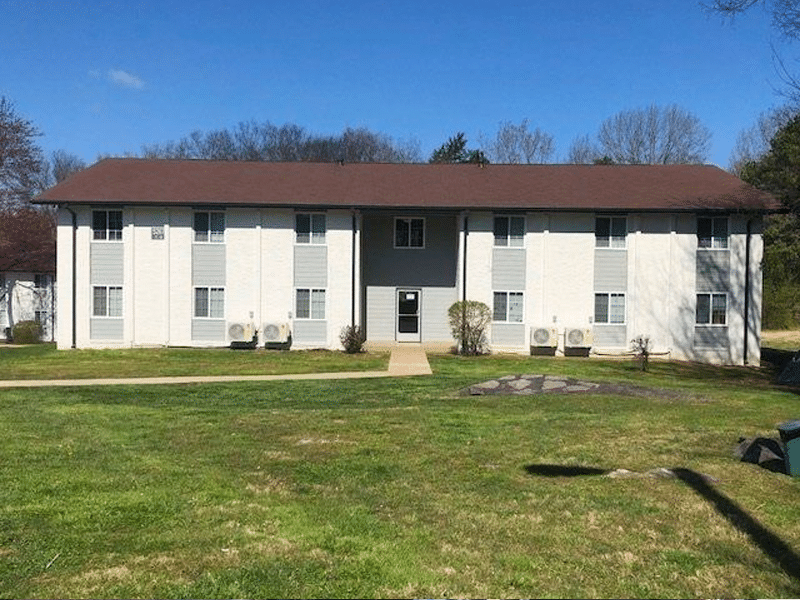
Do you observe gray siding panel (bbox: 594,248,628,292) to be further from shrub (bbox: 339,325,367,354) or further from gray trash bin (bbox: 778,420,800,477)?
gray trash bin (bbox: 778,420,800,477)

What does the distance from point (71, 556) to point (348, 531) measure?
6.53ft

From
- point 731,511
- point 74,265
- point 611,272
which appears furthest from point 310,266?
point 731,511

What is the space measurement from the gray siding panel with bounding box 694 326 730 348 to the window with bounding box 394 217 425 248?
1114 centimetres

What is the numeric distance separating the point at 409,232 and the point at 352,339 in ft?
18.0

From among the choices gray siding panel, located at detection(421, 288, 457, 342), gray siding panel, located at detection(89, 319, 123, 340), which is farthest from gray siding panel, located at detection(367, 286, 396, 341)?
gray siding panel, located at detection(89, 319, 123, 340)

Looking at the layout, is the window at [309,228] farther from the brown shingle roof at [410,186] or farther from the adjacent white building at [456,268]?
the brown shingle roof at [410,186]

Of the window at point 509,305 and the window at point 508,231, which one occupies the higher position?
the window at point 508,231

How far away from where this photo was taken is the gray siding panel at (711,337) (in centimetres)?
2547

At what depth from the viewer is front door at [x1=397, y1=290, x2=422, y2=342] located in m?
28.1

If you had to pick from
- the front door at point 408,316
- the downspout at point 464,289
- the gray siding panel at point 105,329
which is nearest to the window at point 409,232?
the front door at point 408,316

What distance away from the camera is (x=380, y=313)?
28.3 m

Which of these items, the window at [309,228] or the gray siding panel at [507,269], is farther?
the window at [309,228]

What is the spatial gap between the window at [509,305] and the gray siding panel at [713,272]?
6651mm

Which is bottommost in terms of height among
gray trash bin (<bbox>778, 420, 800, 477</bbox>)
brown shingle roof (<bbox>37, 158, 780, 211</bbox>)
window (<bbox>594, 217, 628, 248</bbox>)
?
gray trash bin (<bbox>778, 420, 800, 477</bbox>)
